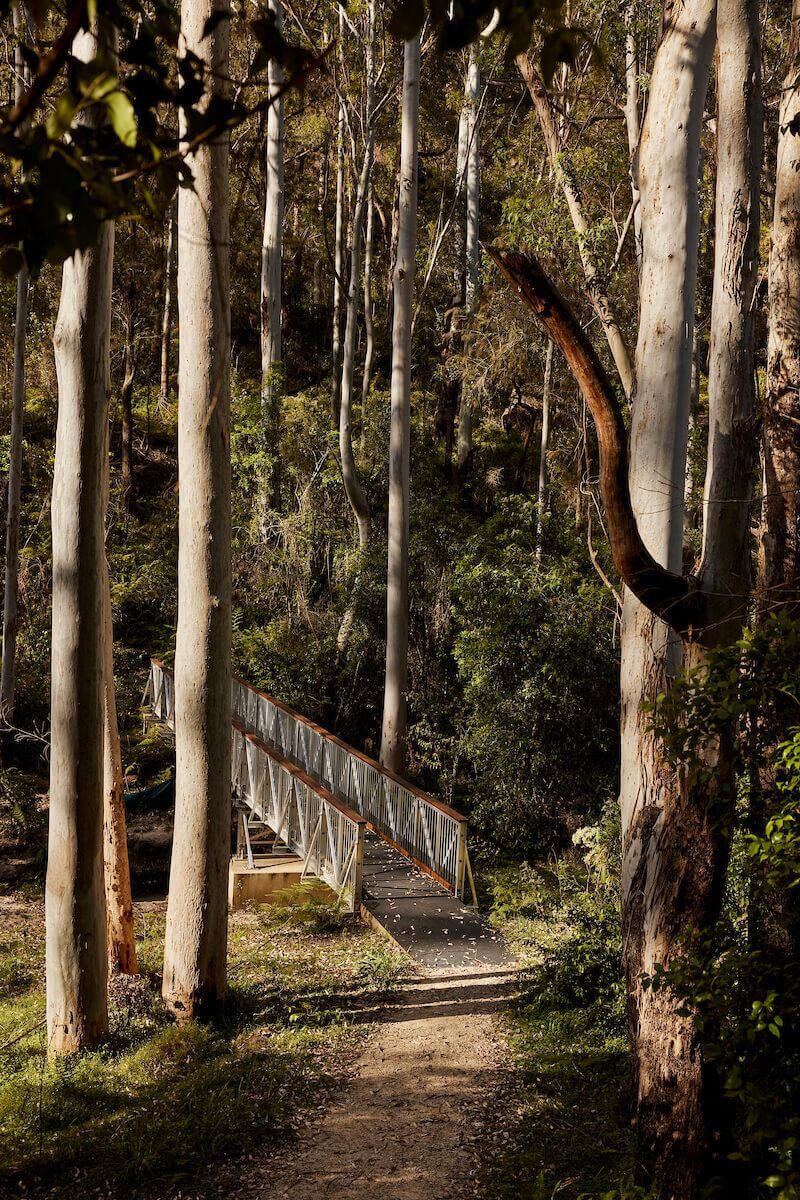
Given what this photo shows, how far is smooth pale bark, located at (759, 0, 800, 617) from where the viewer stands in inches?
212

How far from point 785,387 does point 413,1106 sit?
198 inches

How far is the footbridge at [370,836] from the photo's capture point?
30.8ft

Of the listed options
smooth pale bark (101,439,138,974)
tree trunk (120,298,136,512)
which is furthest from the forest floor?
tree trunk (120,298,136,512)

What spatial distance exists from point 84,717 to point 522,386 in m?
14.4

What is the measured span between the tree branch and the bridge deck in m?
5.13

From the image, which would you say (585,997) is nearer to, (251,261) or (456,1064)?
(456,1064)

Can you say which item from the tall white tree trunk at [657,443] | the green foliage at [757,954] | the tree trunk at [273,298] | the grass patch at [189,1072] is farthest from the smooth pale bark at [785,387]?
the tree trunk at [273,298]

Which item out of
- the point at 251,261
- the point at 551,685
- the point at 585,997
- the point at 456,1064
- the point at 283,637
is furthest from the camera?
the point at 251,261

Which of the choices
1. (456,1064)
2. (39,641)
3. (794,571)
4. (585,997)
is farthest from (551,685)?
(39,641)

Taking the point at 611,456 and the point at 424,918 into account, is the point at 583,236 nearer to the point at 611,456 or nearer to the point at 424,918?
the point at 424,918

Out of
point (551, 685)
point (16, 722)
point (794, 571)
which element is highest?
point (794, 571)

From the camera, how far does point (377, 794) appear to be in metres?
11.8

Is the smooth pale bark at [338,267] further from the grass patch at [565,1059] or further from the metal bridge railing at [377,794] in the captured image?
the grass patch at [565,1059]

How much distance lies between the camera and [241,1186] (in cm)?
534
